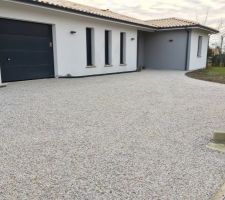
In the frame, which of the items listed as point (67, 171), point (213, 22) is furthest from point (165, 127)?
point (213, 22)

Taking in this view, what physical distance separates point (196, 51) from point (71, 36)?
10.7 metres

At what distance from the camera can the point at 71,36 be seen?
11.8 m

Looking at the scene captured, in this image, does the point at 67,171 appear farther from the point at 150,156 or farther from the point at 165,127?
the point at 165,127

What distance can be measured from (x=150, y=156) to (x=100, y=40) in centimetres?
1107

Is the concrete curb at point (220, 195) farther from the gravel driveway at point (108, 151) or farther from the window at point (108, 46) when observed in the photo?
the window at point (108, 46)

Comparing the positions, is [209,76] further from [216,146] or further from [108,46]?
[216,146]

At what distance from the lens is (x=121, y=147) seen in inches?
140

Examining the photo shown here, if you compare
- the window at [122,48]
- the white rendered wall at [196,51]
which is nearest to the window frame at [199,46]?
the white rendered wall at [196,51]

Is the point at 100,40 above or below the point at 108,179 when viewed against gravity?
above

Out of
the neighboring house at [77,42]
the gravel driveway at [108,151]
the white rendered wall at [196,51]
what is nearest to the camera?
the gravel driveway at [108,151]

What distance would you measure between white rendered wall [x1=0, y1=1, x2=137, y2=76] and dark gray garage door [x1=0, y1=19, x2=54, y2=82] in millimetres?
292

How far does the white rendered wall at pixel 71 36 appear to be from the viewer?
9666mm

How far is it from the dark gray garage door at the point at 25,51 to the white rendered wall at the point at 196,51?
1051 cm

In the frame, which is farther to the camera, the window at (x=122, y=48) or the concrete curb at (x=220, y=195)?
the window at (x=122, y=48)
